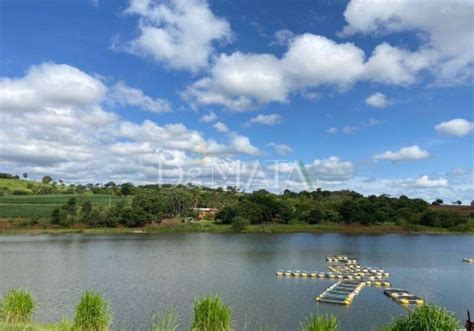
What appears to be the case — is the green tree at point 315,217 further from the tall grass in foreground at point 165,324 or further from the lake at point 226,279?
the tall grass in foreground at point 165,324

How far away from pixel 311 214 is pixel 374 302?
7447 cm

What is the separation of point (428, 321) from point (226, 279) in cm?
2715

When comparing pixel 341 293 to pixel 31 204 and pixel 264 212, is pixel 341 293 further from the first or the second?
pixel 31 204

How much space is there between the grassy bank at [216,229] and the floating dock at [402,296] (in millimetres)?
63167

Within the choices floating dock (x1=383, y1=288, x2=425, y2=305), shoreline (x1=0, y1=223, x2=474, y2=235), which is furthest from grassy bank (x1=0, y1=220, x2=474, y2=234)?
floating dock (x1=383, y1=288, x2=425, y2=305)

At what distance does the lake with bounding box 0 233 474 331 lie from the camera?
2501cm

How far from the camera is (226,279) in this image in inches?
1431

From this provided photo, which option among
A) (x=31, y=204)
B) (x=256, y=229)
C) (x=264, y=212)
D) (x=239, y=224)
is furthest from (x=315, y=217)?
(x=31, y=204)

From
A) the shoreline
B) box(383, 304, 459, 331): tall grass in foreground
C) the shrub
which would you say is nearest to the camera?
box(383, 304, 459, 331): tall grass in foreground

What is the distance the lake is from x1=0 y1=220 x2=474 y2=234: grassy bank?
2677 cm

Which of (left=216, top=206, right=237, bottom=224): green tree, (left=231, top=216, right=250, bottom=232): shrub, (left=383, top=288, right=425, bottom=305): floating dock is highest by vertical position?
(left=216, top=206, right=237, bottom=224): green tree

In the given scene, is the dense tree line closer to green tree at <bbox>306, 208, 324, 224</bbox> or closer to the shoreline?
green tree at <bbox>306, 208, 324, 224</bbox>

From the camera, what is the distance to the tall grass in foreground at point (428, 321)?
33.6ft

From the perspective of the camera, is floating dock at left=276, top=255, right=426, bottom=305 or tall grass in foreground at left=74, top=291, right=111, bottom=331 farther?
floating dock at left=276, top=255, right=426, bottom=305
